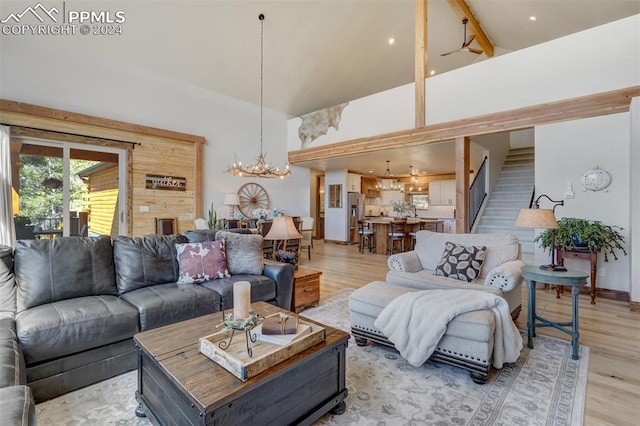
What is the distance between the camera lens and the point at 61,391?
1958 millimetres

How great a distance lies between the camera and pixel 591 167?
4.18 meters

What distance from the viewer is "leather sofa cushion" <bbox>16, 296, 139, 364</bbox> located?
1867 mm

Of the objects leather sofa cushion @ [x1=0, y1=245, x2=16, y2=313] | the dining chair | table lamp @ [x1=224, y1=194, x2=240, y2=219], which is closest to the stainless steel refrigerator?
table lamp @ [x1=224, y1=194, x2=240, y2=219]

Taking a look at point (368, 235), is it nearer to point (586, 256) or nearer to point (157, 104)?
point (586, 256)

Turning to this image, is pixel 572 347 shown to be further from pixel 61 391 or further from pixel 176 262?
pixel 61 391

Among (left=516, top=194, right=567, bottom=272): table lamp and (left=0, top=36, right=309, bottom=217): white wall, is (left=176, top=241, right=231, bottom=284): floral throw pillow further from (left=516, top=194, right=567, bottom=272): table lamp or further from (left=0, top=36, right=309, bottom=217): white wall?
(left=0, top=36, right=309, bottom=217): white wall

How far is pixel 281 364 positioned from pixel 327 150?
6044 millimetres

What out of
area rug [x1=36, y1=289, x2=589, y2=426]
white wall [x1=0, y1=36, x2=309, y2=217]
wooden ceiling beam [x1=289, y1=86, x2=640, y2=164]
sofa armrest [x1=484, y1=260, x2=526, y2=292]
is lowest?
area rug [x1=36, y1=289, x2=589, y2=426]

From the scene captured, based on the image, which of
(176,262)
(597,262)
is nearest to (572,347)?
(597,262)

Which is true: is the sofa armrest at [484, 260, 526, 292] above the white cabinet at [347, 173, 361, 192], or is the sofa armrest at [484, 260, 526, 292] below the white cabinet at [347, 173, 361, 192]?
below

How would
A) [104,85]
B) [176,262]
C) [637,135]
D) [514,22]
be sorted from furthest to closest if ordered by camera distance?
1. [514,22]
2. [104,85]
3. [637,135]
4. [176,262]

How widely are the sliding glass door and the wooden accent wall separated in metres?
0.17

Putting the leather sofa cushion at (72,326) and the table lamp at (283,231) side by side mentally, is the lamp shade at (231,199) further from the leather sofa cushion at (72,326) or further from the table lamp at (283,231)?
the leather sofa cushion at (72,326)

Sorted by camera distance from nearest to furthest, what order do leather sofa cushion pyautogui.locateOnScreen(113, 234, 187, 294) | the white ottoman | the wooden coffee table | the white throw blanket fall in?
1. the wooden coffee table
2. the white ottoman
3. the white throw blanket
4. leather sofa cushion pyautogui.locateOnScreen(113, 234, 187, 294)
